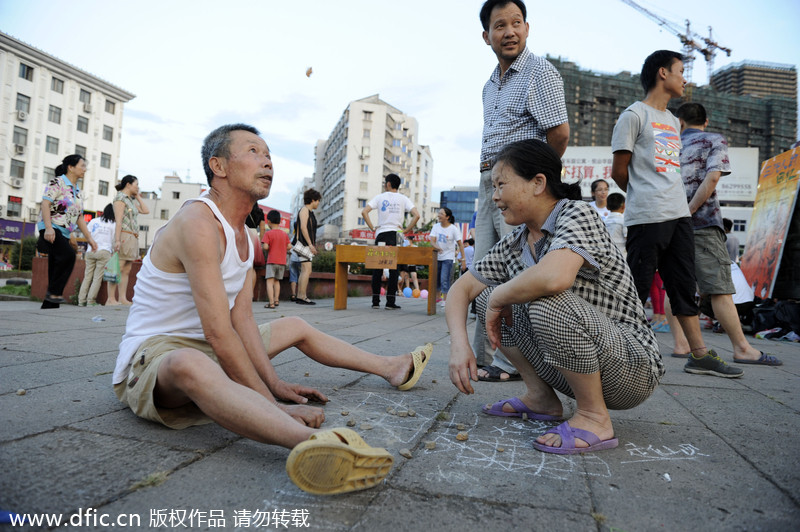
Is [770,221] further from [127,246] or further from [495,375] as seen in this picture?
[127,246]

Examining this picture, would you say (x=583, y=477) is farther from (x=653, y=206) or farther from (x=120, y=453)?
(x=653, y=206)

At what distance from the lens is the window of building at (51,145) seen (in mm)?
41062

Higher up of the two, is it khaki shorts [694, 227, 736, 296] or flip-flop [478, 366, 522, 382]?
khaki shorts [694, 227, 736, 296]

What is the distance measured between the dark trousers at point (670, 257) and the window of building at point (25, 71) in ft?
160

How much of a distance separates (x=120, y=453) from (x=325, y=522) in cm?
76

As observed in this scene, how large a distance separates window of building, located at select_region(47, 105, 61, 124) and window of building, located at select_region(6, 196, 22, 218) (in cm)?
747

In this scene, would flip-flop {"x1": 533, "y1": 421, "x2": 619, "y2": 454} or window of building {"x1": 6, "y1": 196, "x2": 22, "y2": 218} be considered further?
window of building {"x1": 6, "y1": 196, "x2": 22, "y2": 218}

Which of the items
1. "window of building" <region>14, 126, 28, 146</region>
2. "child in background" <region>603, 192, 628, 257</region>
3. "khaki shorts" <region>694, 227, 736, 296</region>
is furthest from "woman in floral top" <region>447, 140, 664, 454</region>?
"window of building" <region>14, 126, 28, 146</region>

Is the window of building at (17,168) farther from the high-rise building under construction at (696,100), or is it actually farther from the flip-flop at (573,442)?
the high-rise building under construction at (696,100)

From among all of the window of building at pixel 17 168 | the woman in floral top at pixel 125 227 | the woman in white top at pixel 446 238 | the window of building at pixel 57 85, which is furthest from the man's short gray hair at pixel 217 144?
the window of building at pixel 57 85

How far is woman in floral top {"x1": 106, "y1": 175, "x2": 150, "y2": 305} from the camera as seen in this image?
22.9ft

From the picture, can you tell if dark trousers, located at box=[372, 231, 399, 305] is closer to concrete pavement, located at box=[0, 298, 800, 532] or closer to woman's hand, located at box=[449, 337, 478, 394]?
concrete pavement, located at box=[0, 298, 800, 532]

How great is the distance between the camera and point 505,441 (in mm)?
1851

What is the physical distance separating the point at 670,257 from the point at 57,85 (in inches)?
2005
